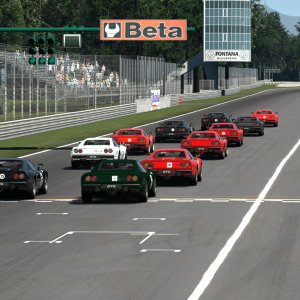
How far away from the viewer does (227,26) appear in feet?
587

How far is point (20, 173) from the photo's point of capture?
2731cm

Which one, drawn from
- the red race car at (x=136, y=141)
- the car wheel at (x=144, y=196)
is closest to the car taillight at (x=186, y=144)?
the red race car at (x=136, y=141)

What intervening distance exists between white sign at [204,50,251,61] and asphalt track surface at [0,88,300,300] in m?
133

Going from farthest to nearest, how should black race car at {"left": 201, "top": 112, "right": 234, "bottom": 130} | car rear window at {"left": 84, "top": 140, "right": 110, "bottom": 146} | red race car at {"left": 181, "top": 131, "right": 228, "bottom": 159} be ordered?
black race car at {"left": 201, "top": 112, "right": 234, "bottom": 130}
red race car at {"left": 181, "top": 131, "right": 228, "bottom": 159}
car rear window at {"left": 84, "top": 140, "right": 110, "bottom": 146}

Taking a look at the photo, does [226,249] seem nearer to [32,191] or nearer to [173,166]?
[32,191]

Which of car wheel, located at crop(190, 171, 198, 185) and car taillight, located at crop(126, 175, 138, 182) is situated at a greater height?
car taillight, located at crop(126, 175, 138, 182)

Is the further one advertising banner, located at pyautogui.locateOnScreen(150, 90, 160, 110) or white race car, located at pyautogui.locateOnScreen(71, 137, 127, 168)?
advertising banner, located at pyautogui.locateOnScreen(150, 90, 160, 110)

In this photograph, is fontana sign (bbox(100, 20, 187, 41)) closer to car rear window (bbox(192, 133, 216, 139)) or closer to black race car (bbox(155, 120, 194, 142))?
black race car (bbox(155, 120, 194, 142))

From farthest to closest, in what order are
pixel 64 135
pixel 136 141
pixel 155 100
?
pixel 155 100, pixel 64 135, pixel 136 141

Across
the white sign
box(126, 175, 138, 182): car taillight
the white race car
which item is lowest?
the white race car

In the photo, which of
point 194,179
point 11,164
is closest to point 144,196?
point 11,164

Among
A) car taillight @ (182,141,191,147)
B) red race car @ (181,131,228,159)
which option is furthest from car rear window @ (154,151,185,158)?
car taillight @ (182,141,191,147)

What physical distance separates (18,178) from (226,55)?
466 feet

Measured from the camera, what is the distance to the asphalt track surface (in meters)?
14.6
